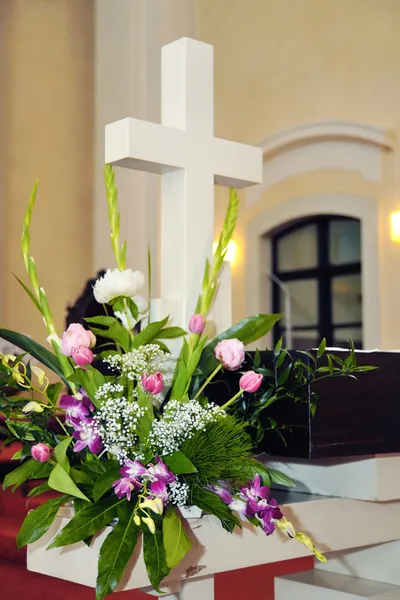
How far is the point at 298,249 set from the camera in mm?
9203

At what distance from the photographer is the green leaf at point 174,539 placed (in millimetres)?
1418

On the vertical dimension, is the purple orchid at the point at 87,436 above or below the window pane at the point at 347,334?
below

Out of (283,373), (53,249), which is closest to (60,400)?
(283,373)

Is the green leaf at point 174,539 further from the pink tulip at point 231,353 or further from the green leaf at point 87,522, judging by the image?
the pink tulip at point 231,353

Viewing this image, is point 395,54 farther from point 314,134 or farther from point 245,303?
point 245,303

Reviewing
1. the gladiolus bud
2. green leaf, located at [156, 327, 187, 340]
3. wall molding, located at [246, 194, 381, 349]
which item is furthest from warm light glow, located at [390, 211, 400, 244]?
the gladiolus bud

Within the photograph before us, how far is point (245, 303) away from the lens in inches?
367

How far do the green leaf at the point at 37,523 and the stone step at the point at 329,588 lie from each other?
83 cm

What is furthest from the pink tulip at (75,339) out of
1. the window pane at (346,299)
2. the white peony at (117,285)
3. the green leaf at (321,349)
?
the window pane at (346,299)

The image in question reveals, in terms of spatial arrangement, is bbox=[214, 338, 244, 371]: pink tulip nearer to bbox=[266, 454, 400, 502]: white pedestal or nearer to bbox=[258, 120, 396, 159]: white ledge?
bbox=[266, 454, 400, 502]: white pedestal

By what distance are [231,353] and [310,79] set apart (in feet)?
24.4

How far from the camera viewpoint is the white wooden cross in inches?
75.3

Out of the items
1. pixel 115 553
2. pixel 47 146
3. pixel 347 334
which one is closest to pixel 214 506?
pixel 115 553

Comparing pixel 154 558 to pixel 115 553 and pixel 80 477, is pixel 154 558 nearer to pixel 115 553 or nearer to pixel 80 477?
pixel 115 553
